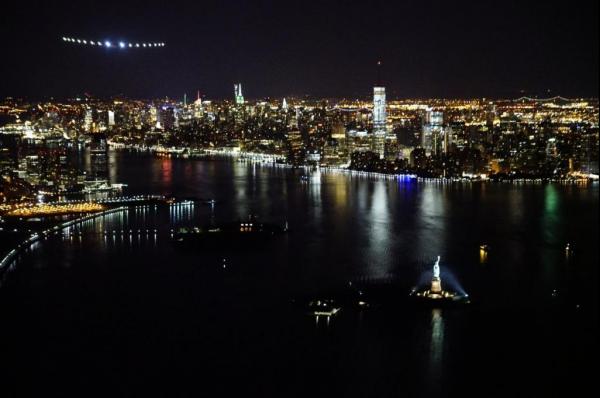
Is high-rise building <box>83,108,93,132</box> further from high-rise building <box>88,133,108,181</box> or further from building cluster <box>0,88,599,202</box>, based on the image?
high-rise building <box>88,133,108,181</box>

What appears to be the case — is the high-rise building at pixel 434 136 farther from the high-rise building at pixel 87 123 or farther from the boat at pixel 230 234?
the high-rise building at pixel 87 123

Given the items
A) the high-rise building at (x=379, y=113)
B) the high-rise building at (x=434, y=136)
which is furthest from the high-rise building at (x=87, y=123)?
the high-rise building at (x=434, y=136)

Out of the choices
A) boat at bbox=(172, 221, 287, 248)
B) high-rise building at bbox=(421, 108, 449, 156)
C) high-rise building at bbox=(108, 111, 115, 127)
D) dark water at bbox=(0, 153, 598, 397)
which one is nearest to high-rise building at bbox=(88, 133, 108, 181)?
dark water at bbox=(0, 153, 598, 397)

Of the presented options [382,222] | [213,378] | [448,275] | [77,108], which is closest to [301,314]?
[213,378]

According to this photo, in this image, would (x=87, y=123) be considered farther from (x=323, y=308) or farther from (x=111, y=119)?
(x=323, y=308)

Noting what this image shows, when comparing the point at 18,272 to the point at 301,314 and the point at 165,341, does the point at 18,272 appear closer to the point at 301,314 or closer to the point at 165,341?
the point at 165,341

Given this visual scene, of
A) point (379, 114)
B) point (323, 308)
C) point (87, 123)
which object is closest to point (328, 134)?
point (379, 114)
